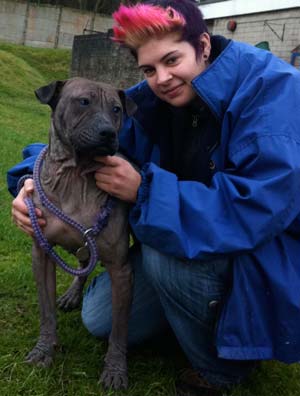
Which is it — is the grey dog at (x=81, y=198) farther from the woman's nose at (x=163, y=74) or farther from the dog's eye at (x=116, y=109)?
the woman's nose at (x=163, y=74)

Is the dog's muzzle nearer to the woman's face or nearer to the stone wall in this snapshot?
the woman's face

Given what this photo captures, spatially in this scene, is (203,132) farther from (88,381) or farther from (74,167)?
(88,381)

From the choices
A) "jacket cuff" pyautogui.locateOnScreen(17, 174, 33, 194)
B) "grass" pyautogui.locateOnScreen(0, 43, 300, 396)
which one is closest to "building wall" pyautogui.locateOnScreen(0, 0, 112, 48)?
"grass" pyautogui.locateOnScreen(0, 43, 300, 396)

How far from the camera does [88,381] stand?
2.65 meters

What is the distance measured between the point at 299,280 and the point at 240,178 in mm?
526

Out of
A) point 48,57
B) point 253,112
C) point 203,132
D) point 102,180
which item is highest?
point 253,112

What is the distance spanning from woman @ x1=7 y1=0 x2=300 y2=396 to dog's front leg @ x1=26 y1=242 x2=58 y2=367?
0.62ft

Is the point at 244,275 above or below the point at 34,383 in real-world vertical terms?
above

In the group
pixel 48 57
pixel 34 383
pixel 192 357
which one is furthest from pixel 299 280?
pixel 48 57

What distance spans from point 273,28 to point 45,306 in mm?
13667

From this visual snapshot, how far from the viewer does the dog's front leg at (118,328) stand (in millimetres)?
2629

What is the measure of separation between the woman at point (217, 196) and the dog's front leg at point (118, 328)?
142 mm

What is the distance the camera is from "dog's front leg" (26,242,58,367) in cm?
270

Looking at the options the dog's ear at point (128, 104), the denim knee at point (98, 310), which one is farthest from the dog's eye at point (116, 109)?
the denim knee at point (98, 310)
